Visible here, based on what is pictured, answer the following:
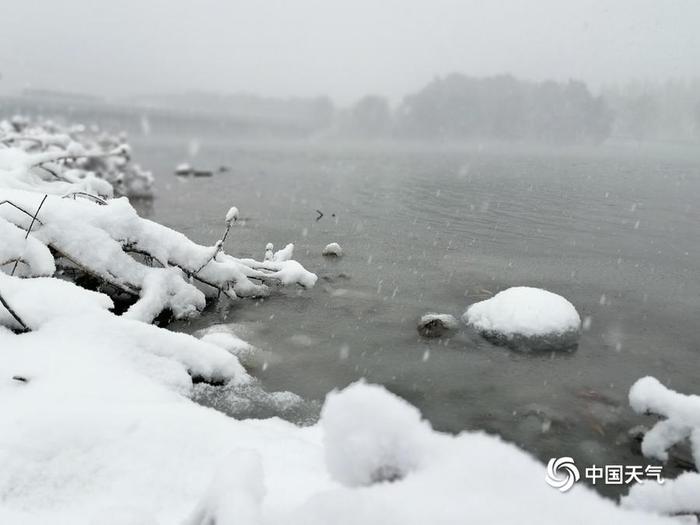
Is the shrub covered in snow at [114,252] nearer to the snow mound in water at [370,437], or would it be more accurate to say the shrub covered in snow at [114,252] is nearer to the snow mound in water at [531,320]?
the snow mound in water at [531,320]

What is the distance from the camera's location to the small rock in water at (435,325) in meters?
11.3

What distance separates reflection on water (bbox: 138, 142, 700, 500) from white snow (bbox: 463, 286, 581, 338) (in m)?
0.55

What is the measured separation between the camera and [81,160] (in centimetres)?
3328

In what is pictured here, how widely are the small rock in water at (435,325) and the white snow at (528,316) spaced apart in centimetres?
65

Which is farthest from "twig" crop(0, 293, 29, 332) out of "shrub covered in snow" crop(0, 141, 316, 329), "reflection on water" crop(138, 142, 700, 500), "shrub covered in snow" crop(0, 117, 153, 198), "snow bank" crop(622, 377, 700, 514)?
"shrub covered in snow" crop(0, 117, 153, 198)

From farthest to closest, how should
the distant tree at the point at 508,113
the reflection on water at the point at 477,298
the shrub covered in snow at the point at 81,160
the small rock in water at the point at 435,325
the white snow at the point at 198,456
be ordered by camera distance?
the distant tree at the point at 508,113, the shrub covered in snow at the point at 81,160, the small rock in water at the point at 435,325, the reflection on water at the point at 477,298, the white snow at the point at 198,456

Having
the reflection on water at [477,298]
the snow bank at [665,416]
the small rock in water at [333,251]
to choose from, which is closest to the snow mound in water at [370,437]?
the snow bank at [665,416]

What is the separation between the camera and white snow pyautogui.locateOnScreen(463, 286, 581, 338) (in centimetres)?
1079

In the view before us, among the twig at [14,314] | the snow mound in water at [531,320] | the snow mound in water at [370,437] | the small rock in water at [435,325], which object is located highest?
the snow mound in water at [370,437]

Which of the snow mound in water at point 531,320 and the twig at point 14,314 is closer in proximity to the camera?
the twig at point 14,314

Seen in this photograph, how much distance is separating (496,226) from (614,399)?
701 inches

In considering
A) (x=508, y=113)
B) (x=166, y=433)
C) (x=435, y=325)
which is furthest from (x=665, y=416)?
(x=508, y=113)

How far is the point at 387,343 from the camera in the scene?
11000 millimetres

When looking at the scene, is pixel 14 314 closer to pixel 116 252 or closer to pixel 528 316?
pixel 116 252
